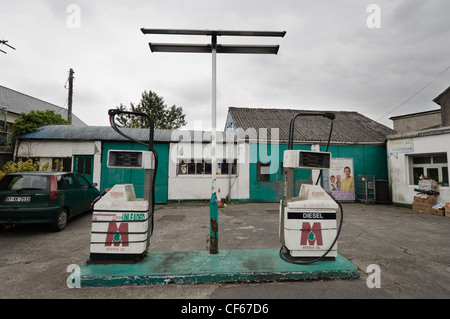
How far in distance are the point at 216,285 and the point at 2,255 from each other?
435 cm

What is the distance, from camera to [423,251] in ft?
14.4

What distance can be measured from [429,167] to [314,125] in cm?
630

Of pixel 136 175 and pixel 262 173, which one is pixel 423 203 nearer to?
pixel 262 173

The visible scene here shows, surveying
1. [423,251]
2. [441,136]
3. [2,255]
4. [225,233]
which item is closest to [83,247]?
[2,255]

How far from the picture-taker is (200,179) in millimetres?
10898

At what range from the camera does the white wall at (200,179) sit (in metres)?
10.7

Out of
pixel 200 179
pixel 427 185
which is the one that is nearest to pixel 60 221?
pixel 200 179

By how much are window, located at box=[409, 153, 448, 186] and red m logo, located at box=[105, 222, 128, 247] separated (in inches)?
479

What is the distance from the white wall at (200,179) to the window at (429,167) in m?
8.08

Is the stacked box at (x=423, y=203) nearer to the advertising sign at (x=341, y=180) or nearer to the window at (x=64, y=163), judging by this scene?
the advertising sign at (x=341, y=180)

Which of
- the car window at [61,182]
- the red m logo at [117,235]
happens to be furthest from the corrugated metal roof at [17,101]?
the red m logo at [117,235]

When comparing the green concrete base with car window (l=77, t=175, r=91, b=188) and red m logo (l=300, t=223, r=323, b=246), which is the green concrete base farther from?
car window (l=77, t=175, r=91, b=188)

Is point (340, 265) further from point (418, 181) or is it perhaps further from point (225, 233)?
point (418, 181)
